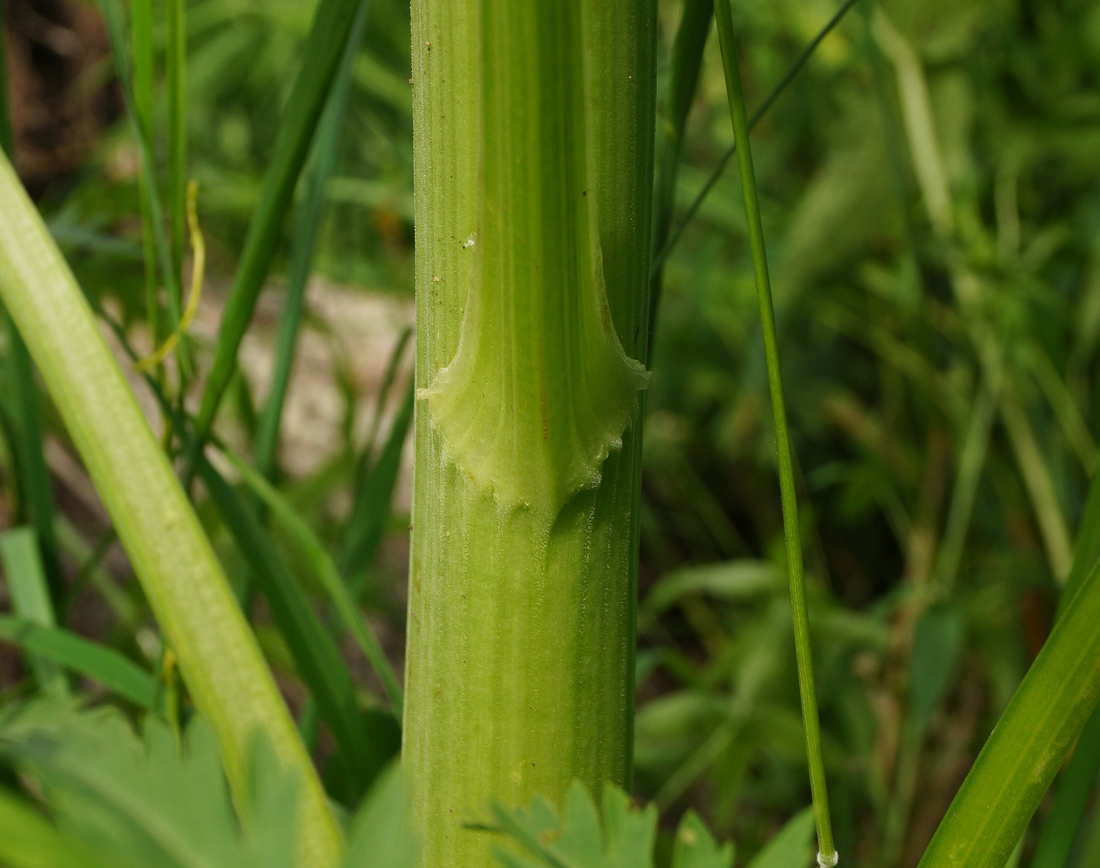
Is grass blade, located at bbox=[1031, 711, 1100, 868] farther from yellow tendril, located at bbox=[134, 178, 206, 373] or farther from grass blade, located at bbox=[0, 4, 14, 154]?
grass blade, located at bbox=[0, 4, 14, 154]

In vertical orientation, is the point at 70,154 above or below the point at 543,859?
above

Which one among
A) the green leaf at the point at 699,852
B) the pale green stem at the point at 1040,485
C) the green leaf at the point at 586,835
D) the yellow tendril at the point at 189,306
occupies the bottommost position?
the pale green stem at the point at 1040,485

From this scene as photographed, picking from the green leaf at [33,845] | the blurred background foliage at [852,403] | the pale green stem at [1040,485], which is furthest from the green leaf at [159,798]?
the pale green stem at [1040,485]

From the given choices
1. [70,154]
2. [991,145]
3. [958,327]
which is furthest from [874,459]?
[70,154]

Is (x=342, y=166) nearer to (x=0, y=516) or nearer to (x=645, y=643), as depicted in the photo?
(x=0, y=516)

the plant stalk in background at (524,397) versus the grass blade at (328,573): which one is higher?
the plant stalk in background at (524,397)

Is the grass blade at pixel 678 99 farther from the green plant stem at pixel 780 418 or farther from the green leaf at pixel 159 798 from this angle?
the green leaf at pixel 159 798

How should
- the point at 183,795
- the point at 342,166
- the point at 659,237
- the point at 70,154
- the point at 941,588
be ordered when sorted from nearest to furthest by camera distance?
1. the point at 183,795
2. the point at 659,237
3. the point at 941,588
4. the point at 342,166
5. the point at 70,154

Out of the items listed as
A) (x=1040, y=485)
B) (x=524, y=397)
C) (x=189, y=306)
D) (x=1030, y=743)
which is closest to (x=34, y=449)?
(x=189, y=306)
